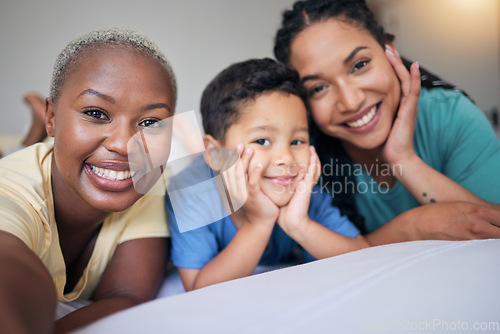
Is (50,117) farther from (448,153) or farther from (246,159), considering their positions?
(448,153)

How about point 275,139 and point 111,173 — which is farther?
point 275,139

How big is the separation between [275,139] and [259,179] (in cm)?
7

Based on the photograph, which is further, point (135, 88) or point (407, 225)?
point (407, 225)

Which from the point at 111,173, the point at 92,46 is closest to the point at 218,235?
the point at 111,173

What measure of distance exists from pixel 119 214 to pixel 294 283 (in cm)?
32

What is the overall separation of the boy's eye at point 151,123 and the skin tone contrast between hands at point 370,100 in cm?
30

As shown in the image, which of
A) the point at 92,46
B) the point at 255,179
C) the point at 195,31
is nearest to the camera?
the point at 92,46

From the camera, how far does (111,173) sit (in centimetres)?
42

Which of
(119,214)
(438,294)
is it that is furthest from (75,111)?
(438,294)

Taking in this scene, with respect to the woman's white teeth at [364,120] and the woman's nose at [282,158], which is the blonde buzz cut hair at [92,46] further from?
the woman's white teeth at [364,120]

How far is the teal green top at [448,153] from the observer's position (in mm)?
596

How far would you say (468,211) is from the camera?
501 millimetres

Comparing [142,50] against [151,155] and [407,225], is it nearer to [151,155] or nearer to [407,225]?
[151,155]

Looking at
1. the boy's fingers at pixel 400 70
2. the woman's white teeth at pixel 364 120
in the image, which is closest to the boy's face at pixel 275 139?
the woman's white teeth at pixel 364 120
